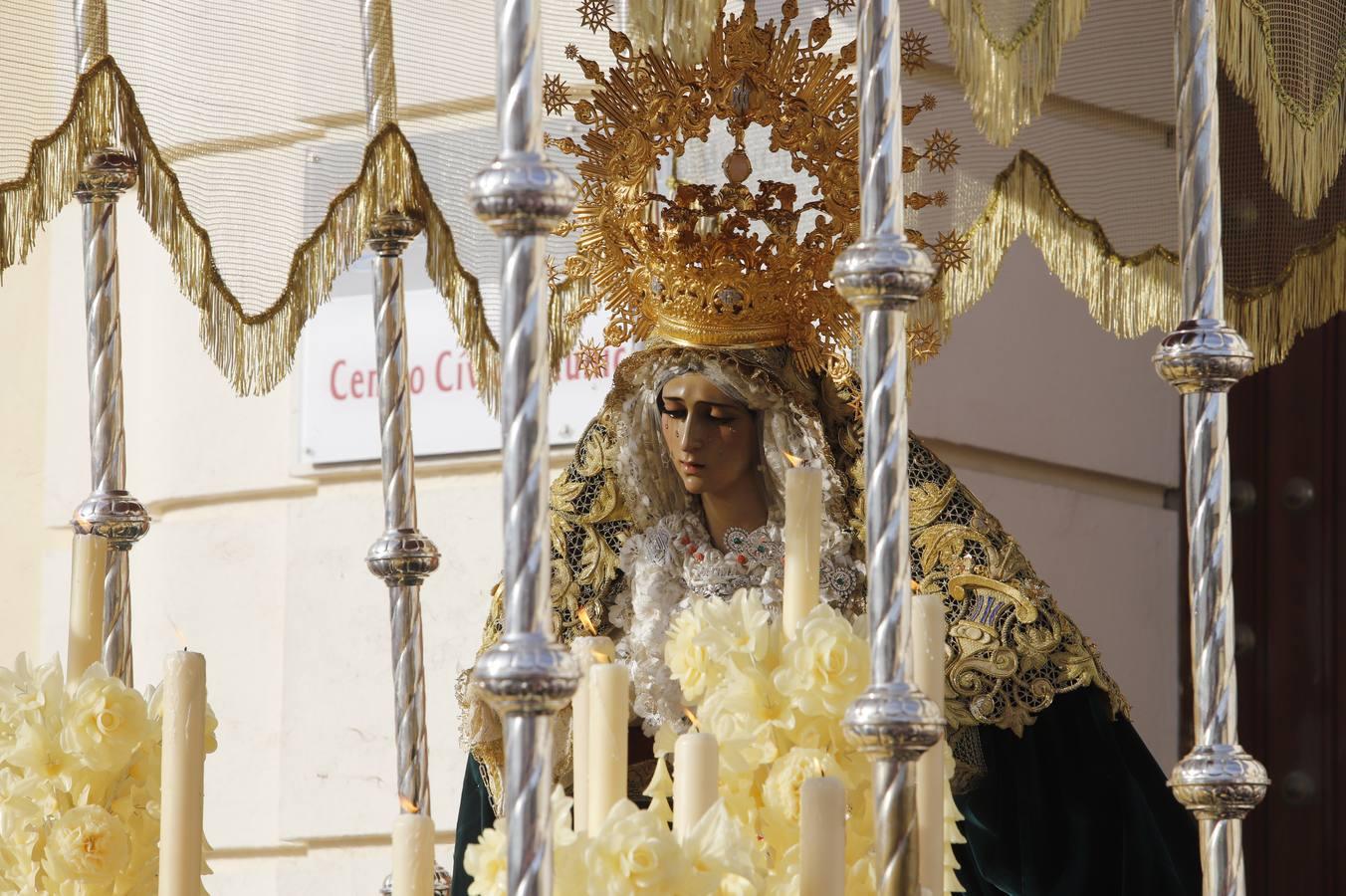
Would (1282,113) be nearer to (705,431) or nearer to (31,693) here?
(705,431)

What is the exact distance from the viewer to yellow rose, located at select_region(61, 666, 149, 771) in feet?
5.65

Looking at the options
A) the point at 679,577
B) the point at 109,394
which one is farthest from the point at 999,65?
the point at 679,577

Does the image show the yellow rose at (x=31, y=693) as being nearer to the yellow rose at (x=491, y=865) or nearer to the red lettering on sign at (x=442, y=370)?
the yellow rose at (x=491, y=865)

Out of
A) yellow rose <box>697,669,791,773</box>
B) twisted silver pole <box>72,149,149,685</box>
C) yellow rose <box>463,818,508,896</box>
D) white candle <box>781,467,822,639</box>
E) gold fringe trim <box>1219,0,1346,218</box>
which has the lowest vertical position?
yellow rose <box>463,818,508,896</box>

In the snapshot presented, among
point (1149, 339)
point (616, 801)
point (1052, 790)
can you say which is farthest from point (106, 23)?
point (1149, 339)

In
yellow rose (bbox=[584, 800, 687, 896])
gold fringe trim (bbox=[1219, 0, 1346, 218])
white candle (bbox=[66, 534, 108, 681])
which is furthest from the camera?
gold fringe trim (bbox=[1219, 0, 1346, 218])

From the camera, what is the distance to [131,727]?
1.74 metres

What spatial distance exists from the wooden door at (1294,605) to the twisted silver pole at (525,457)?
7.53ft

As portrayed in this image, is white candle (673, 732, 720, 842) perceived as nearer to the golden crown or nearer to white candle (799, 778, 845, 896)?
white candle (799, 778, 845, 896)

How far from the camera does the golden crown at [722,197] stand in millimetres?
2547

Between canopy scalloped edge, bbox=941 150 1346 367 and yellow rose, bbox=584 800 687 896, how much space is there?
43.9 inches

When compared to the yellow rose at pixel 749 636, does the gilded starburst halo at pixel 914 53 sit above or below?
above

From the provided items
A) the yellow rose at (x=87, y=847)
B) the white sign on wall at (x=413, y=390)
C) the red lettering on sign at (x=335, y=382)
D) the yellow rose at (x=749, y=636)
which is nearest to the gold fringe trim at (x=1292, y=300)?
the yellow rose at (x=749, y=636)

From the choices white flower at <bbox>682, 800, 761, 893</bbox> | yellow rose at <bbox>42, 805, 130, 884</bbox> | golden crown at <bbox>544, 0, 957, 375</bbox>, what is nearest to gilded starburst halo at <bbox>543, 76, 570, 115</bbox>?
golden crown at <bbox>544, 0, 957, 375</bbox>
